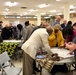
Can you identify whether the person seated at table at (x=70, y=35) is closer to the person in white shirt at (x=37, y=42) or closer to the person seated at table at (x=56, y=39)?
the person seated at table at (x=56, y=39)

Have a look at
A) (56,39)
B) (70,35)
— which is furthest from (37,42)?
(70,35)

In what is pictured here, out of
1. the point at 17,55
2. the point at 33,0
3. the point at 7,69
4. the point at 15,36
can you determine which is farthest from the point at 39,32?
the point at 33,0

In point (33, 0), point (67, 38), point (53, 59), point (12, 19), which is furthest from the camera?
point (12, 19)

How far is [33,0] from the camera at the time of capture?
10.1m

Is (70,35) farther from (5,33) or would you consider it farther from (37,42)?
(5,33)

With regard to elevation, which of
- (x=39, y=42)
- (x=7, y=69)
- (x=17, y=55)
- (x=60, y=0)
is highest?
(x=60, y=0)

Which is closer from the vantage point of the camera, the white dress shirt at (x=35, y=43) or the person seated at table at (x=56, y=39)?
the white dress shirt at (x=35, y=43)

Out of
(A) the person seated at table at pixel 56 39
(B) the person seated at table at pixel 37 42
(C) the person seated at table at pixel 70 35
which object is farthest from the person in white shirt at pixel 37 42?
(C) the person seated at table at pixel 70 35

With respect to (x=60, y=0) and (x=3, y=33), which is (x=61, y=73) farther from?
(x=60, y=0)

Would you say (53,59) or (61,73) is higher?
(53,59)

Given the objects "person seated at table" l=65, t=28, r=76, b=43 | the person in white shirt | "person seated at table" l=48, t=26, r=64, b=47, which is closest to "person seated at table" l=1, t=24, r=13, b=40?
"person seated at table" l=65, t=28, r=76, b=43

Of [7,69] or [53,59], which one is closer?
[53,59]

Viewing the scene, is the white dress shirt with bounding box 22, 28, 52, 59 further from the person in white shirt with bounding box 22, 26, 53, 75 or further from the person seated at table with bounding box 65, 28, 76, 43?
the person seated at table with bounding box 65, 28, 76, 43

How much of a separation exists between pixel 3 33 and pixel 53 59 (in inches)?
179
